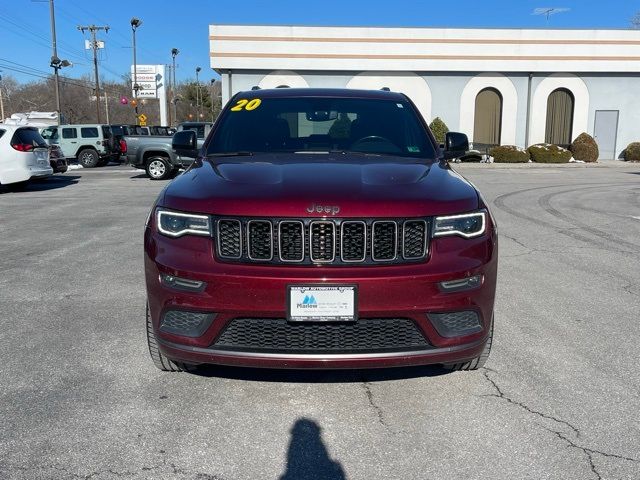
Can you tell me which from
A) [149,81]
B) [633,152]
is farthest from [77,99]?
[633,152]

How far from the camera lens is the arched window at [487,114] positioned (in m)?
29.9

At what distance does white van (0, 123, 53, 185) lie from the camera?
14875 mm

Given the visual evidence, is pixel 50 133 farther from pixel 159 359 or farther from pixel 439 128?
pixel 159 359

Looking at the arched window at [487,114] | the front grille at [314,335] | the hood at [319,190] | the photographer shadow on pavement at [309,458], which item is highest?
the arched window at [487,114]

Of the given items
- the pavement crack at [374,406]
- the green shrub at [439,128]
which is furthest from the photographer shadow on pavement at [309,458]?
the green shrub at [439,128]

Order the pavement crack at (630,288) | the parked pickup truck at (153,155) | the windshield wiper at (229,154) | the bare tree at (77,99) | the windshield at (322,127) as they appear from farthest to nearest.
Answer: the bare tree at (77,99)
the parked pickup truck at (153,155)
the pavement crack at (630,288)
the windshield at (322,127)
the windshield wiper at (229,154)

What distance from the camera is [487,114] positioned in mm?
29984

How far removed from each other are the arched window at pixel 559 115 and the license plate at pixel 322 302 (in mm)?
30437

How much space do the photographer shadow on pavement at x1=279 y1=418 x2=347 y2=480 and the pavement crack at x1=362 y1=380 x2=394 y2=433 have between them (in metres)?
0.35

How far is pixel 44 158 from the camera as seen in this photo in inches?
637

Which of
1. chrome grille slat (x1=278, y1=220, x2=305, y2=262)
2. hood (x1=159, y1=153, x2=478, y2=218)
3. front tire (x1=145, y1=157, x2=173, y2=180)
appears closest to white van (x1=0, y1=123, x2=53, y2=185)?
front tire (x1=145, y1=157, x2=173, y2=180)

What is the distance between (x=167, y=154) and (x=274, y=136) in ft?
50.0

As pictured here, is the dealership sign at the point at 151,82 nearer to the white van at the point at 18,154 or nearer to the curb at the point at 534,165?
the curb at the point at 534,165

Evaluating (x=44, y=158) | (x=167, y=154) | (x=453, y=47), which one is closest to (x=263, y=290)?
(x=44, y=158)
